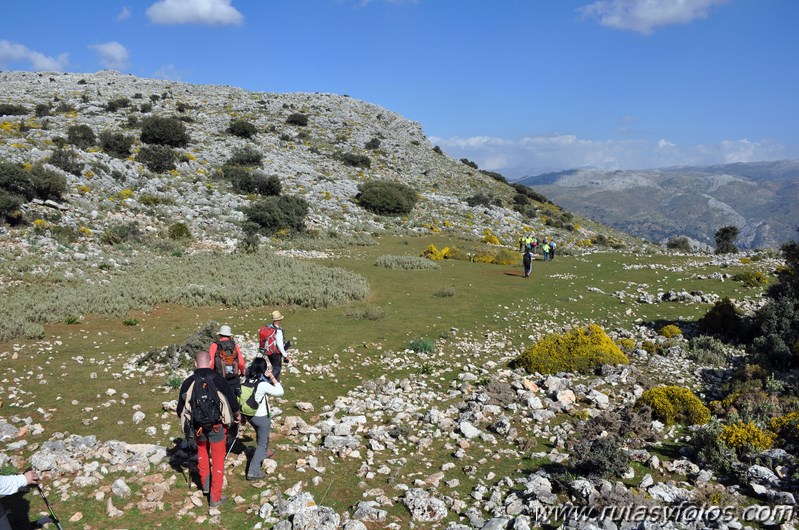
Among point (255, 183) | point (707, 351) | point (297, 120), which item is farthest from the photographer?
point (297, 120)

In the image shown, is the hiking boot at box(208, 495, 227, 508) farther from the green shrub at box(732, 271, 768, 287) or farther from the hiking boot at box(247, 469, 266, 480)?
the green shrub at box(732, 271, 768, 287)

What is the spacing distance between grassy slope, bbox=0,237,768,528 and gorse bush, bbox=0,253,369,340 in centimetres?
73

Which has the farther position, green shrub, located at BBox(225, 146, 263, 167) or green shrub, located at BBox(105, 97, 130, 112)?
green shrub, located at BBox(105, 97, 130, 112)

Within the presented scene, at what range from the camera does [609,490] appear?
6.75 meters

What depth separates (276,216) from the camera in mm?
37438

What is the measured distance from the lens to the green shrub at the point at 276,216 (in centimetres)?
3728

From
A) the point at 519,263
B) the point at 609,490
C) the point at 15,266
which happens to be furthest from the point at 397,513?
the point at 519,263

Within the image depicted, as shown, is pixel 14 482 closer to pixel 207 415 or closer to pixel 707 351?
pixel 207 415

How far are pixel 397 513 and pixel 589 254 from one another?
121 feet

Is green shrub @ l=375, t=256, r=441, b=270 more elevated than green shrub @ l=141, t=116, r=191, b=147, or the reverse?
green shrub @ l=141, t=116, r=191, b=147

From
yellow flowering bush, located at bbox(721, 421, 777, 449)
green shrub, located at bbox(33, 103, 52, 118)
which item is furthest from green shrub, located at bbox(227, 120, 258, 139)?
yellow flowering bush, located at bbox(721, 421, 777, 449)

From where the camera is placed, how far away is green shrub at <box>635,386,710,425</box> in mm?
9773

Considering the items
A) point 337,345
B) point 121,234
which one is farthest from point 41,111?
point 337,345

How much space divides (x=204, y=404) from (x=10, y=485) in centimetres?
216
